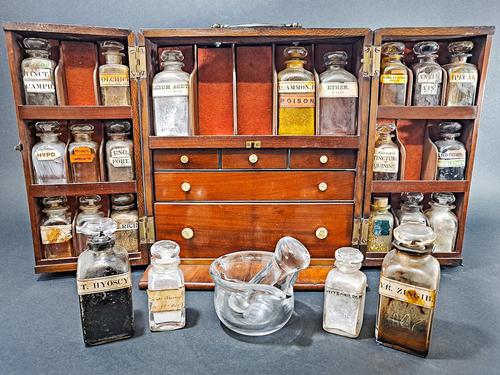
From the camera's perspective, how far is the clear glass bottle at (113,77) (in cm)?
126

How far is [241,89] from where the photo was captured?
133 cm

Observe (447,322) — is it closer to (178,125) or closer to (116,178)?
(178,125)

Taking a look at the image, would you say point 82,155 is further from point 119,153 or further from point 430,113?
point 430,113

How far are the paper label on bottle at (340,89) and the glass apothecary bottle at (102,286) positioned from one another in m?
0.78

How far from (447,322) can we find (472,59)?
86 centimetres

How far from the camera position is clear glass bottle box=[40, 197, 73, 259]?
1.30m

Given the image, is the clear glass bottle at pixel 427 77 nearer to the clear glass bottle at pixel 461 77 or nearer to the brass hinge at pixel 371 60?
the clear glass bottle at pixel 461 77

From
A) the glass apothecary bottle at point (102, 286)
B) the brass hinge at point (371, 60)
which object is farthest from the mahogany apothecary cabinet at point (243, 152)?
the glass apothecary bottle at point (102, 286)

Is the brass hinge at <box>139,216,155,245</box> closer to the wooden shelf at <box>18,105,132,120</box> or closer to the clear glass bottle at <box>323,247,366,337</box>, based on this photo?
the wooden shelf at <box>18,105,132,120</box>

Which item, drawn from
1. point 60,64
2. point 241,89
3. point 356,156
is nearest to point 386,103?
point 356,156

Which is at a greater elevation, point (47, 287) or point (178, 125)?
point (178, 125)

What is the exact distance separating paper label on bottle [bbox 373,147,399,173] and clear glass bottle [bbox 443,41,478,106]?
252 millimetres

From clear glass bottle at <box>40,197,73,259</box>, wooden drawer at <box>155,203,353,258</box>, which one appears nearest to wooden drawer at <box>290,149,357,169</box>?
wooden drawer at <box>155,203,353,258</box>

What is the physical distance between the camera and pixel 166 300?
99 cm
